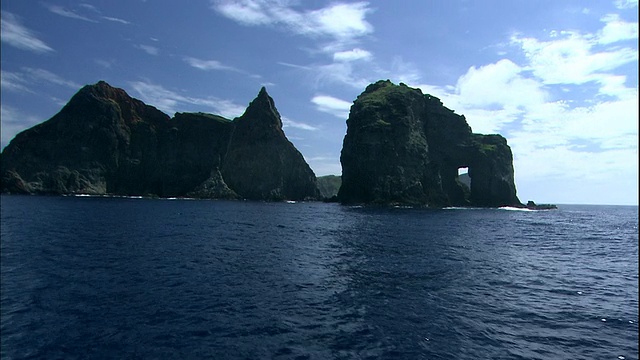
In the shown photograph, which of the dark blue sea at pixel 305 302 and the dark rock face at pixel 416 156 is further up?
the dark rock face at pixel 416 156

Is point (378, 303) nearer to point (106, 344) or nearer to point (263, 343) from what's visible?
point (263, 343)

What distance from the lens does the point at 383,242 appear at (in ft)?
152

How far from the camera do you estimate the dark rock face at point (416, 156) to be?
501ft

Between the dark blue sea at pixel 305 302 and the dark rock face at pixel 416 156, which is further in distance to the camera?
the dark rock face at pixel 416 156

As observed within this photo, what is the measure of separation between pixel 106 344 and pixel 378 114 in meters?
157

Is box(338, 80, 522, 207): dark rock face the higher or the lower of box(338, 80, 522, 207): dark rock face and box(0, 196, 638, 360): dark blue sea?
the higher

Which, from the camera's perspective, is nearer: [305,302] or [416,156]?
[305,302]

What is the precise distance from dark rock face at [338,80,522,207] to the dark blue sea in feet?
367

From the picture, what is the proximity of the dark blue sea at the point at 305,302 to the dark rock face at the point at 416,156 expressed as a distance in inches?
4404

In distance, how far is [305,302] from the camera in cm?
2148

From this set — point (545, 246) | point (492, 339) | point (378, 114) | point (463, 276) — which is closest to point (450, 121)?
point (378, 114)

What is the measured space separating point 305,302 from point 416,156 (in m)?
146

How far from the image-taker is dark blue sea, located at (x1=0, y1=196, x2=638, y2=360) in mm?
15562

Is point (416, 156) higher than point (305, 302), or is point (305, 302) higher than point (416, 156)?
point (416, 156)
